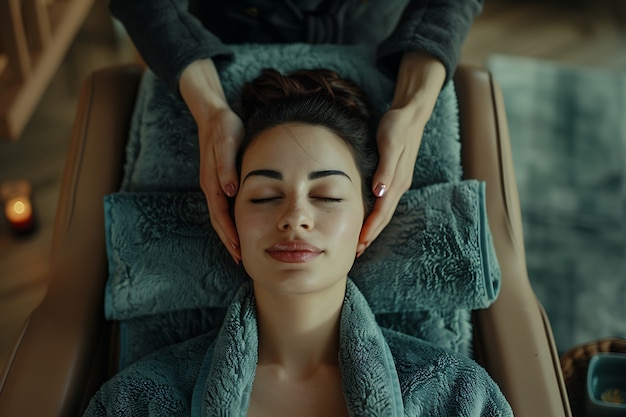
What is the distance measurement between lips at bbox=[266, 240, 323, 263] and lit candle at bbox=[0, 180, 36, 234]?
1.23 metres

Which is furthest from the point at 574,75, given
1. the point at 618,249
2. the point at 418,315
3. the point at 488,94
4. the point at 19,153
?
the point at 19,153

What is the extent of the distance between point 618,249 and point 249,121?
50.4 inches

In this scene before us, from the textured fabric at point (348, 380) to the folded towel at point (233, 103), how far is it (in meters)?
0.31

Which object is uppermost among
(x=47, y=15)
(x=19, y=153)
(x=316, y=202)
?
(x=47, y=15)

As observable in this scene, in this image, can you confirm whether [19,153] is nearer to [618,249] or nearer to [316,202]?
[316,202]

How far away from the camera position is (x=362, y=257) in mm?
1354

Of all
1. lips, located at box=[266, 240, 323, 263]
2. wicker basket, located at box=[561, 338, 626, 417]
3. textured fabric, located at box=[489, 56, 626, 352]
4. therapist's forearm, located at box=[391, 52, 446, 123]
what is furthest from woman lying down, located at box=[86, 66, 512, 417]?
textured fabric, located at box=[489, 56, 626, 352]

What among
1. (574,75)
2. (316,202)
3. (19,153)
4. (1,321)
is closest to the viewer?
(316,202)

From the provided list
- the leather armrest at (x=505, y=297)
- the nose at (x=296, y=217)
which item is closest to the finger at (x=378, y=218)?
the nose at (x=296, y=217)

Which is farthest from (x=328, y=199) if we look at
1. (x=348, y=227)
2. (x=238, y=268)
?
(x=238, y=268)

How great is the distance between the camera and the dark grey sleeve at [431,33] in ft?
4.57

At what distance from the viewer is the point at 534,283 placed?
2061 millimetres

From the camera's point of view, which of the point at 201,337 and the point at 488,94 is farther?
the point at 488,94

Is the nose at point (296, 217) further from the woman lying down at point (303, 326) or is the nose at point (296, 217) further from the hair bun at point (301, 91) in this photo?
the hair bun at point (301, 91)
